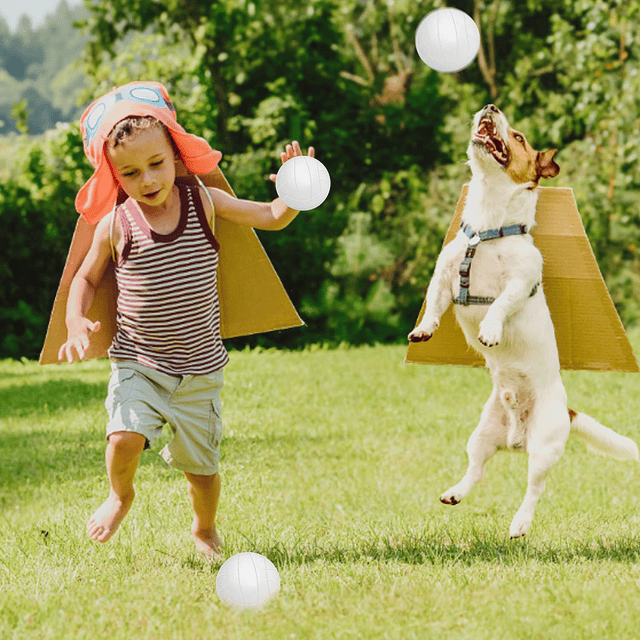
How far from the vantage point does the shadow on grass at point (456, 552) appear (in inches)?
137

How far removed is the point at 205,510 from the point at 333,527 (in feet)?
2.89

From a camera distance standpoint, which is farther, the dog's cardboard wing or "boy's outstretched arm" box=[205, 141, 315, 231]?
the dog's cardboard wing

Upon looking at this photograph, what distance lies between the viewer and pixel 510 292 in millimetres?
2859

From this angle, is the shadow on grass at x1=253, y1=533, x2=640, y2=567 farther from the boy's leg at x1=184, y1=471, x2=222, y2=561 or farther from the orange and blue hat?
the orange and blue hat

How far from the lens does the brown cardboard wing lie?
3.06m

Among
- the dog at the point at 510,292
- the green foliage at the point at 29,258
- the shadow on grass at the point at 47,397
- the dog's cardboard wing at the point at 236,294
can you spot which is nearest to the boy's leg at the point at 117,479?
the dog's cardboard wing at the point at 236,294

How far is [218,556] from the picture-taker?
3.62 meters

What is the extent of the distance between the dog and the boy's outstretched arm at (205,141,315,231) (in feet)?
2.20

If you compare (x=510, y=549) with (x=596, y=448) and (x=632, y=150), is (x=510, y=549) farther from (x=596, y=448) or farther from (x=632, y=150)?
(x=632, y=150)

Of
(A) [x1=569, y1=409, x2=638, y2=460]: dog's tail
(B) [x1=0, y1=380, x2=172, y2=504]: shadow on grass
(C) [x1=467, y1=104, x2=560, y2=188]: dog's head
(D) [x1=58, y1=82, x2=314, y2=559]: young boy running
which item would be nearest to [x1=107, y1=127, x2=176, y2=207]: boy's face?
(D) [x1=58, y1=82, x2=314, y2=559]: young boy running

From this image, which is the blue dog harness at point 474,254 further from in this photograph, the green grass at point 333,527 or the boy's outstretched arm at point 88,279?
the boy's outstretched arm at point 88,279

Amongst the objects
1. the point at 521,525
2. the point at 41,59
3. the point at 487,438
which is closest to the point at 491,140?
the point at 487,438

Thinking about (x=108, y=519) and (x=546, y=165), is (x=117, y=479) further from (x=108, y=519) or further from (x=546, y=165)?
(x=546, y=165)

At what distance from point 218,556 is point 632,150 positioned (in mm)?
8964
